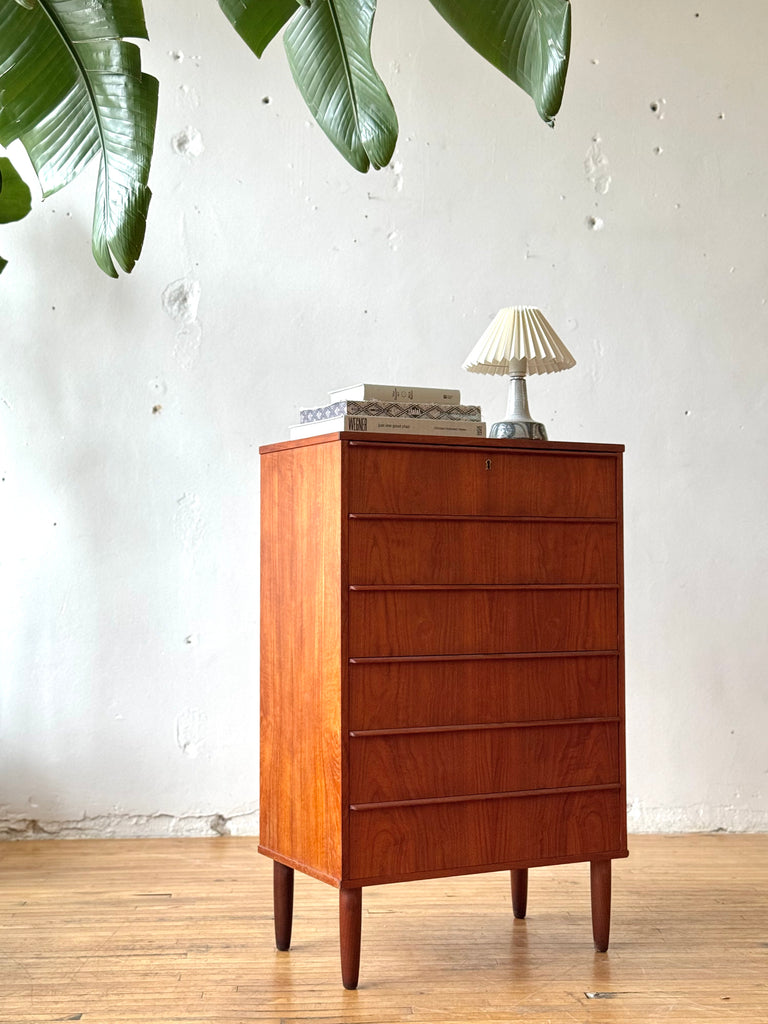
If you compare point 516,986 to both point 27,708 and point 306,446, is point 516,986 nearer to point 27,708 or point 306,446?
point 306,446

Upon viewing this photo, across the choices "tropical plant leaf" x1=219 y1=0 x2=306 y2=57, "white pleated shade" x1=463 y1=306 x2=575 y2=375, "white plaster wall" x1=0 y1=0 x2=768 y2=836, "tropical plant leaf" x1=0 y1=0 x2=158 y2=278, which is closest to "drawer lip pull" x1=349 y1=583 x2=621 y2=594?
"white pleated shade" x1=463 y1=306 x2=575 y2=375

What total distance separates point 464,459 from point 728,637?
1612 millimetres

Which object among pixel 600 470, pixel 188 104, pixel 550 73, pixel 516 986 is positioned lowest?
pixel 516 986

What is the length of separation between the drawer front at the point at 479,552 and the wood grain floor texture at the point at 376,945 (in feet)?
2.51

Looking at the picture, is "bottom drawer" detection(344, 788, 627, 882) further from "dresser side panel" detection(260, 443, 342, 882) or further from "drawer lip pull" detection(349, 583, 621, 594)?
"drawer lip pull" detection(349, 583, 621, 594)

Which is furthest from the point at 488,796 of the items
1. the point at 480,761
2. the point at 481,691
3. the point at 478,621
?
the point at 478,621

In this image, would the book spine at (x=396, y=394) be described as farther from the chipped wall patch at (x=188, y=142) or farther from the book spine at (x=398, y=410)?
the chipped wall patch at (x=188, y=142)

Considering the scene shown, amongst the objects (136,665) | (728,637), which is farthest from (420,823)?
(728,637)

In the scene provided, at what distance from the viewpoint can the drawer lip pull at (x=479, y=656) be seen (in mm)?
2127

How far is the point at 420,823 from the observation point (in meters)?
2.15

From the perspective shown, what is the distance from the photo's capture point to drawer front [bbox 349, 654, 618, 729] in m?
2.13

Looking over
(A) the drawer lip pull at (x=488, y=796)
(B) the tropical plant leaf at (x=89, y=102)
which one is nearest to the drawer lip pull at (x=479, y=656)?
(A) the drawer lip pull at (x=488, y=796)

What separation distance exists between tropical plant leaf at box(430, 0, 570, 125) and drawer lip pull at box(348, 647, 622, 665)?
115 centimetres

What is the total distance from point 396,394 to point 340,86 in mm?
771
